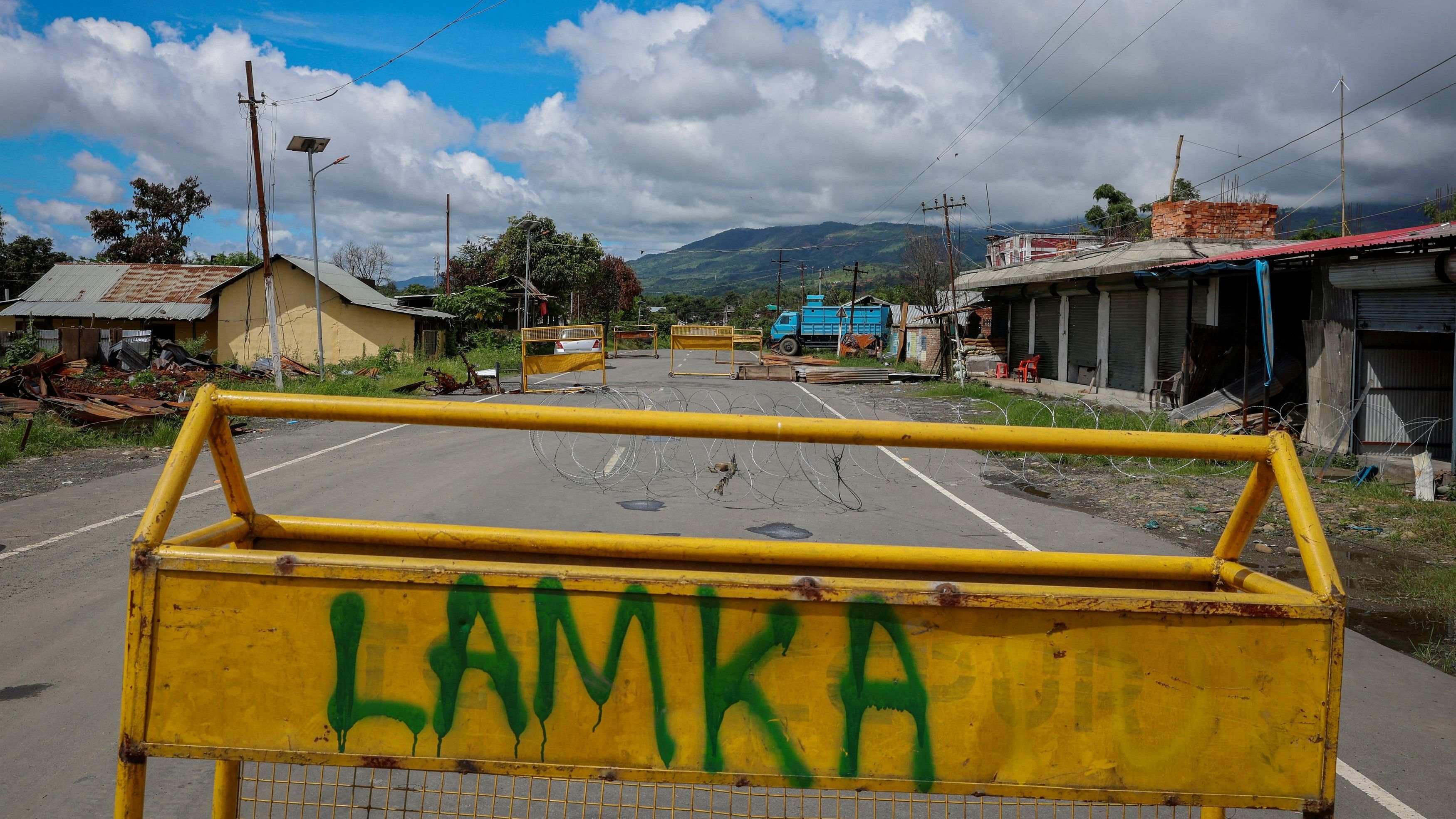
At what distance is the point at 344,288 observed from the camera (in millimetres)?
38312

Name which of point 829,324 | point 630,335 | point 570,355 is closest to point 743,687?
point 570,355

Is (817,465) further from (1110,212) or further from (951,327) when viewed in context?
(1110,212)

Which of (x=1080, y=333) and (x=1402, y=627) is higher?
(x=1080, y=333)

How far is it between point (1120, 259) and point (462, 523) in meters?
21.0

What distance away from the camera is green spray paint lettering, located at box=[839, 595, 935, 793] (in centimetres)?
219

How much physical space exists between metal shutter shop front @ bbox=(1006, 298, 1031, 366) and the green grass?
2574cm

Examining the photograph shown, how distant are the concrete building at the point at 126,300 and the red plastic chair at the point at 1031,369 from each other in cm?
2997

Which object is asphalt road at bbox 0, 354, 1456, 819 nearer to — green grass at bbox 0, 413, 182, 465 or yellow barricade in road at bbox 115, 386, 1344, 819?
green grass at bbox 0, 413, 182, 465

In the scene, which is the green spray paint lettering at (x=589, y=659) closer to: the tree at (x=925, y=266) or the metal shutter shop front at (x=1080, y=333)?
the metal shutter shop front at (x=1080, y=333)

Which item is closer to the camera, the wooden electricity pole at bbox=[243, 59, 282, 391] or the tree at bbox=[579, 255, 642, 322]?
the wooden electricity pole at bbox=[243, 59, 282, 391]

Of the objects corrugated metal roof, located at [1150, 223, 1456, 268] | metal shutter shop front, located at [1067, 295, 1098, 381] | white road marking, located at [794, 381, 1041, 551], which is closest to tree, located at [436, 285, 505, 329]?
metal shutter shop front, located at [1067, 295, 1098, 381]

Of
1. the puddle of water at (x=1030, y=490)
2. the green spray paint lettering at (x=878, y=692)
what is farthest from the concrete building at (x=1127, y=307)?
the green spray paint lettering at (x=878, y=692)

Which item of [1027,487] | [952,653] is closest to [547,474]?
[1027,487]

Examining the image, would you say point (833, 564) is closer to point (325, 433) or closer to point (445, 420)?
point (445, 420)
